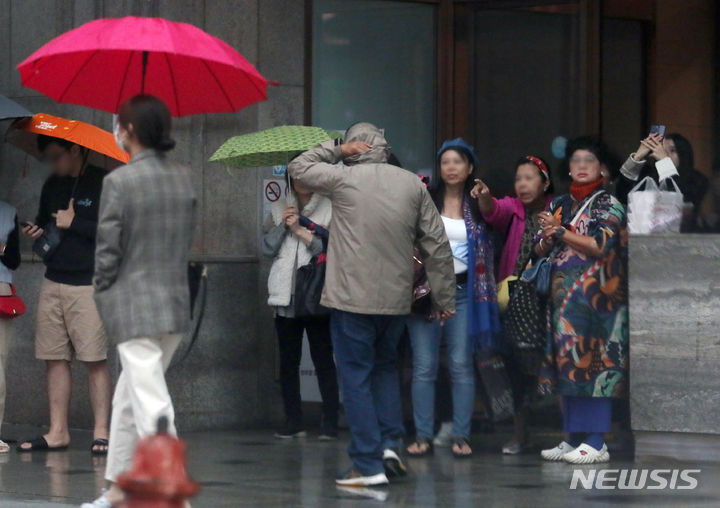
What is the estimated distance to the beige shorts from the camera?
8586 mm

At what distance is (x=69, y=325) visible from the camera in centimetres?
863

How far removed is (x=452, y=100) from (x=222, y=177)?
1.86 metres

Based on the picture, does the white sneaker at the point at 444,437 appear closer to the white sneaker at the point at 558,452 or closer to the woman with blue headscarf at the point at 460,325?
the woman with blue headscarf at the point at 460,325

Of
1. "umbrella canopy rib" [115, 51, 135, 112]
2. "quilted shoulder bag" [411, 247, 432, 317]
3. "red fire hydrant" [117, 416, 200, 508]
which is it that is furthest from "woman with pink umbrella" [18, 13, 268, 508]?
"quilted shoulder bag" [411, 247, 432, 317]

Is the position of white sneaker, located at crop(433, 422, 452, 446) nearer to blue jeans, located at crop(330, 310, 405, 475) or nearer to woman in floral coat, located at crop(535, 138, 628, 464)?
woman in floral coat, located at crop(535, 138, 628, 464)

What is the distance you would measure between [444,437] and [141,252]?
356cm

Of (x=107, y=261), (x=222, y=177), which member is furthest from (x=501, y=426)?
(x=107, y=261)

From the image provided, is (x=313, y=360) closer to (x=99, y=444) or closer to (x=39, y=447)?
(x=99, y=444)

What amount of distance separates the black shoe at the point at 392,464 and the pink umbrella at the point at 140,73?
2098 mm

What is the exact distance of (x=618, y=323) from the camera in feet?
26.5

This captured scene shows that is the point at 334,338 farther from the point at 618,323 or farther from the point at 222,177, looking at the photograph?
the point at 222,177

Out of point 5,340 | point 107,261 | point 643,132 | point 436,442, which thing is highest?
point 643,132

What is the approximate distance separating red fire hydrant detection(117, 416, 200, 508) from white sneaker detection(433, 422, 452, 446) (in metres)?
5.04

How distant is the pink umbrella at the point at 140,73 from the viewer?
6824 millimetres
